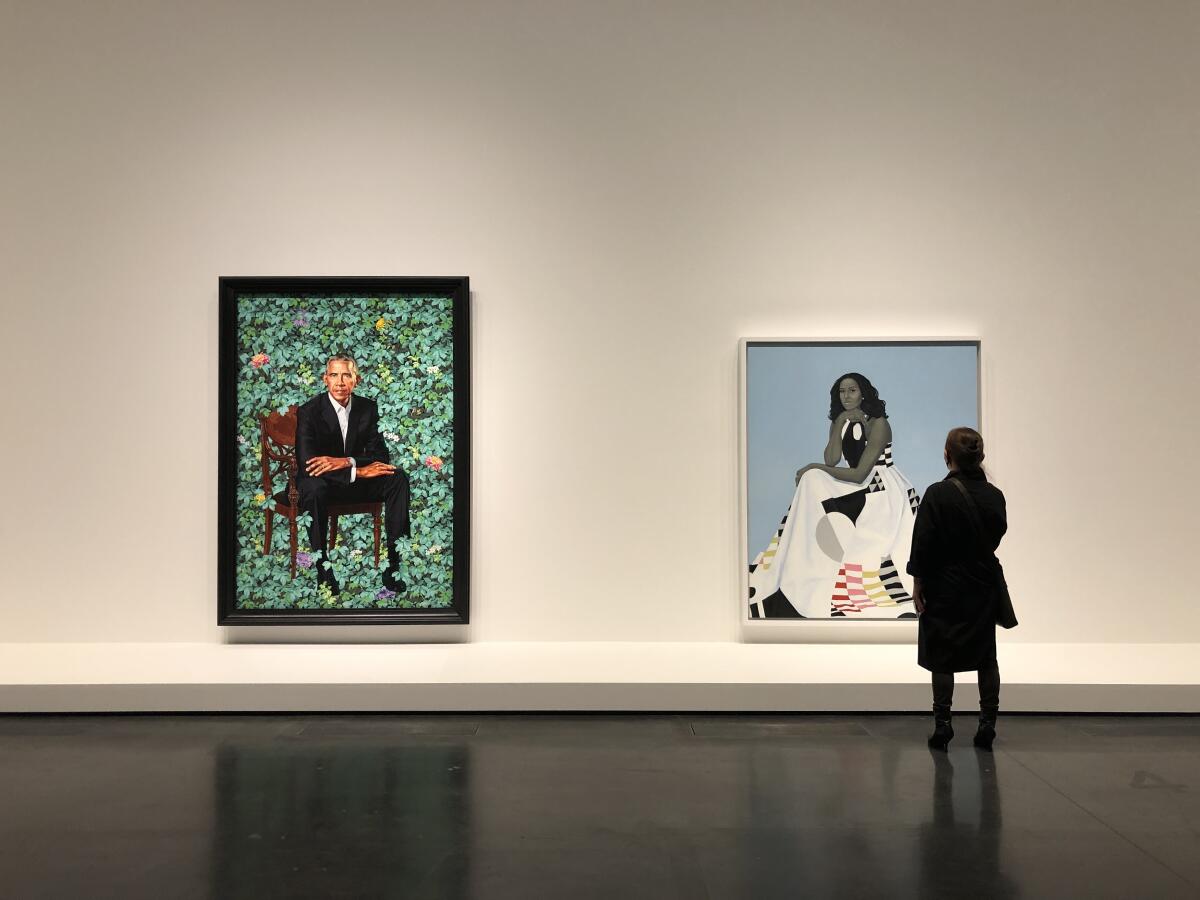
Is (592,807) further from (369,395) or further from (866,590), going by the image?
(369,395)

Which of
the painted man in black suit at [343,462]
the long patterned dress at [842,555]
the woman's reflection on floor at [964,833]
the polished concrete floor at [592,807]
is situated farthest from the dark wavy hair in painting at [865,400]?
the painted man in black suit at [343,462]

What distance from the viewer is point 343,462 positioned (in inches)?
244

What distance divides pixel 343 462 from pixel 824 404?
340cm

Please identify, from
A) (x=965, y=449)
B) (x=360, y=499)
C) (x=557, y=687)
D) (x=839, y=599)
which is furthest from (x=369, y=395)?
(x=965, y=449)

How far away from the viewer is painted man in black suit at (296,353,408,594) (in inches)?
243

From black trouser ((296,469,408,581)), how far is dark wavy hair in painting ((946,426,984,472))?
359 cm

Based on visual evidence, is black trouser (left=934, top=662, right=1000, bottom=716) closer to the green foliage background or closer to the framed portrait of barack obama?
the framed portrait of barack obama

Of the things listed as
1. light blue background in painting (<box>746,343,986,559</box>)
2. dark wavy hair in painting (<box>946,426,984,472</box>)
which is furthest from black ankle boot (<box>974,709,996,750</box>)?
light blue background in painting (<box>746,343,986,559</box>)

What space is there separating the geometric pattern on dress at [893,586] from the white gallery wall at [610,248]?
33.6 inches

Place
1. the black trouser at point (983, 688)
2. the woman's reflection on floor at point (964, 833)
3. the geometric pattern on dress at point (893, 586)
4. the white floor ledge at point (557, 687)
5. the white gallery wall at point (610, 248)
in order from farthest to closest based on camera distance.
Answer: the white gallery wall at point (610, 248)
the geometric pattern on dress at point (893, 586)
the white floor ledge at point (557, 687)
the black trouser at point (983, 688)
the woman's reflection on floor at point (964, 833)

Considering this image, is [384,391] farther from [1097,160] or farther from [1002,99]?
[1097,160]

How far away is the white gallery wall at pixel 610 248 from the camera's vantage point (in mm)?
6273

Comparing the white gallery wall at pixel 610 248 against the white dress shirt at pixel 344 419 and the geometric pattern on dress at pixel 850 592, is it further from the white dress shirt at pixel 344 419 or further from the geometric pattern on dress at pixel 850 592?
the white dress shirt at pixel 344 419

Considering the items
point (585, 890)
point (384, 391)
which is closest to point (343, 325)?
point (384, 391)
